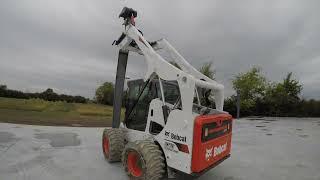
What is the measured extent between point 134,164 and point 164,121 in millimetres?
981

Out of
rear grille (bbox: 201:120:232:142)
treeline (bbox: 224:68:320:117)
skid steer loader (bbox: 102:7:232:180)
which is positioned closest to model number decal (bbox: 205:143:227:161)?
skid steer loader (bbox: 102:7:232:180)

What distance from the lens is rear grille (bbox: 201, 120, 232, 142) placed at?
3.60m

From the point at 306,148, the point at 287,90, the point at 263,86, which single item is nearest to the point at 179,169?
the point at 306,148

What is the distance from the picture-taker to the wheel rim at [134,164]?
409cm

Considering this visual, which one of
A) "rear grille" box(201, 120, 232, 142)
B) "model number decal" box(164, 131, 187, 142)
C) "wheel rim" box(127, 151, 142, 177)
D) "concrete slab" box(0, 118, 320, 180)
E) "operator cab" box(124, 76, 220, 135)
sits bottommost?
"concrete slab" box(0, 118, 320, 180)

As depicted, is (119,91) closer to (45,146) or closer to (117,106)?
(117,106)

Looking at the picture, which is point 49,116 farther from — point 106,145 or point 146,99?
point 146,99

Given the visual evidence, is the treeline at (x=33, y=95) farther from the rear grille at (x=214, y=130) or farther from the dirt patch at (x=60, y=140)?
the rear grille at (x=214, y=130)

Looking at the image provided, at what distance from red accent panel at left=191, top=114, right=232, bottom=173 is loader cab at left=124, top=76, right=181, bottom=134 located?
0.65m

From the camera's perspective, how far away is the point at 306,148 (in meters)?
7.30

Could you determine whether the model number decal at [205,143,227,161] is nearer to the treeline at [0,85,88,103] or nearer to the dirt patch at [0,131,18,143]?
the dirt patch at [0,131,18,143]

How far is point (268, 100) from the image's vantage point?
23641 mm

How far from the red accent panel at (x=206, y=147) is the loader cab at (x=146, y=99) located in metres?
0.65

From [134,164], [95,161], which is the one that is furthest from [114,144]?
[134,164]
